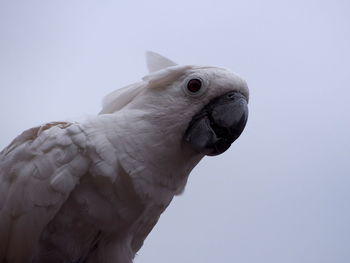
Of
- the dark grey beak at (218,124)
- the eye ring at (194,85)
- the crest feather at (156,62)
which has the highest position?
the crest feather at (156,62)

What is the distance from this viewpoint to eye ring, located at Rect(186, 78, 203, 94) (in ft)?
5.43

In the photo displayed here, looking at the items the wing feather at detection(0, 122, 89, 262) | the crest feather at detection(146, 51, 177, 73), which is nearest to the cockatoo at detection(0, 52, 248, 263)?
the wing feather at detection(0, 122, 89, 262)

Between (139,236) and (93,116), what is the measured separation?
0.64m

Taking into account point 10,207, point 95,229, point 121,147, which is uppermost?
point 121,147

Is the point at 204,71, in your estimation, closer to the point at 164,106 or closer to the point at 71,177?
the point at 164,106

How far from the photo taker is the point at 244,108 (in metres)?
1.65

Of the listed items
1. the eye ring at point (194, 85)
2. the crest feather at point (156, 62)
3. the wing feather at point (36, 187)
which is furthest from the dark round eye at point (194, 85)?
the wing feather at point (36, 187)

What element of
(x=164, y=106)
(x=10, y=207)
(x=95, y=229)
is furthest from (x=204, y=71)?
(x=10, y=207)

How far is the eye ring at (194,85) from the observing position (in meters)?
1.66

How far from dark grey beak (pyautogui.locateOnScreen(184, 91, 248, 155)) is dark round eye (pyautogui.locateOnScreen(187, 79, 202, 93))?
0.28ft

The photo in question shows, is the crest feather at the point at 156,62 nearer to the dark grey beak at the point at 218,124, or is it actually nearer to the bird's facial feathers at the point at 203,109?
the bird's facial feathers at the point at 203,109

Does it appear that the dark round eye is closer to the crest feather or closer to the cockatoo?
the cockatoo

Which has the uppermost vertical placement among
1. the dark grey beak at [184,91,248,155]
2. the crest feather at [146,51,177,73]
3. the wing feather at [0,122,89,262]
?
the crest feather at [146,51,177,73]

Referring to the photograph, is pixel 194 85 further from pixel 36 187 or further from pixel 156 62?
pixel 36 187
